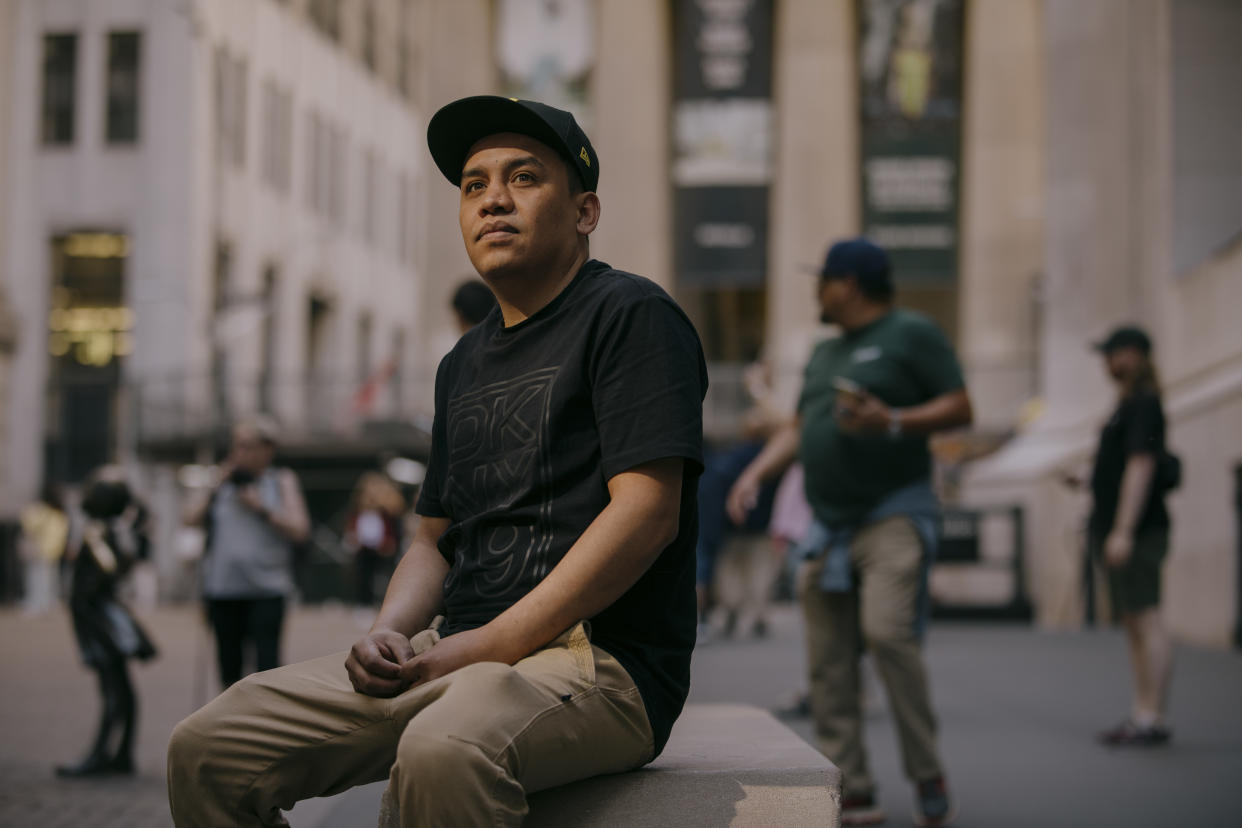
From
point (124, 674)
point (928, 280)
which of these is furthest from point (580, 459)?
point (928, 280)

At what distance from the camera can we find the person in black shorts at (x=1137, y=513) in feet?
24.9

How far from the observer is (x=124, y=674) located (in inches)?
309

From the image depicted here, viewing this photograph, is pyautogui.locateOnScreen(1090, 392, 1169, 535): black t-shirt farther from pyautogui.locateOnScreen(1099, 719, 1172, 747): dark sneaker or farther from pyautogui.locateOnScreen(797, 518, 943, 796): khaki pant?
pyautogui.locateOnScreen(797, 518, 943, 796): khaki pant

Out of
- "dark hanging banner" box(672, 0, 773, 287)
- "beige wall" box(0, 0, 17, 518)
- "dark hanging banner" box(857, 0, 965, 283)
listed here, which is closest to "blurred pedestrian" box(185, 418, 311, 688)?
"dark hanging banner" box(857, 0, 965, 283)

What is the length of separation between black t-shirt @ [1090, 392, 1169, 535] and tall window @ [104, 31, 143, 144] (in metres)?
38.3

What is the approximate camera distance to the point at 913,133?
2889cm

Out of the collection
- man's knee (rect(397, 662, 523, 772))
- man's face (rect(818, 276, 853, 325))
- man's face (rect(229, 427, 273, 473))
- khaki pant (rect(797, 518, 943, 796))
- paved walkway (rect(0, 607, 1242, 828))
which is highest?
man's face (rect(818, 276, 853, 325))

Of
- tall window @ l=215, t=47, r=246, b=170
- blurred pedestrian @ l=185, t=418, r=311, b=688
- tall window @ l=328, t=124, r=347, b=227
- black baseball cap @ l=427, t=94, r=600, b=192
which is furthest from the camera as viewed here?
tall window @ l=328, t=124, r=347, b=227

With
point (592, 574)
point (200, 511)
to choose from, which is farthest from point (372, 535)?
point (592, 574)

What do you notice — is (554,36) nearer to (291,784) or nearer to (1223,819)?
(1223,819)

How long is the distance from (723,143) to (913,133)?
344cm

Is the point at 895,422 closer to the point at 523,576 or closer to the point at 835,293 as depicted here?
the point at 835,293

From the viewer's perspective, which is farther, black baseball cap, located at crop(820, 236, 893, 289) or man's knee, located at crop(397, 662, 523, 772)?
black baseball cap, located at crop(820, 236, 893, 289)

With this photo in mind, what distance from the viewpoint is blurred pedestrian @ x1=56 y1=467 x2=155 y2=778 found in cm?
769
